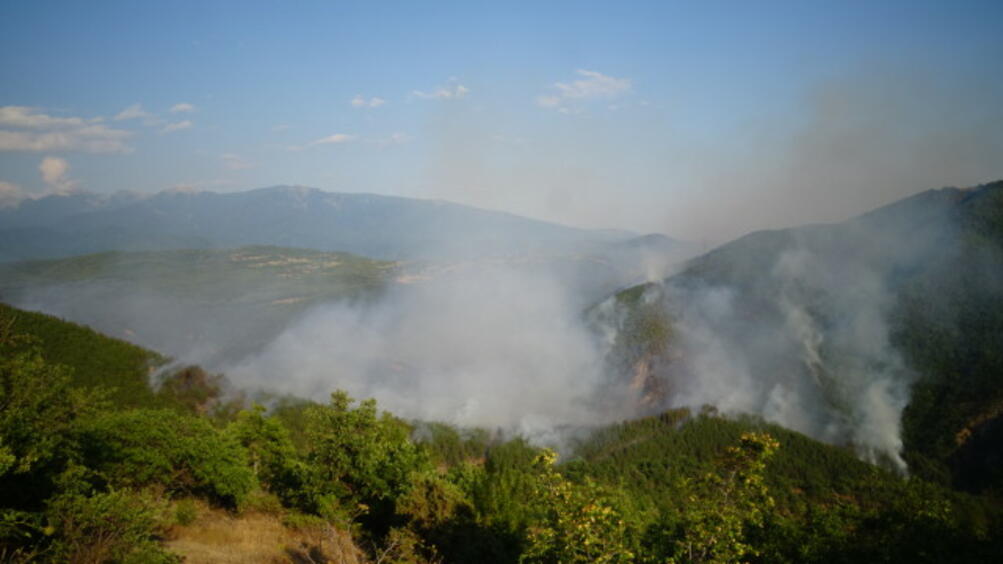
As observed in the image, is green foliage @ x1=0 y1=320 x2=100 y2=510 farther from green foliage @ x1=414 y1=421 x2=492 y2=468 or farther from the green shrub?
green foliage @ x1=414 y1=421 x2=492 y2=468

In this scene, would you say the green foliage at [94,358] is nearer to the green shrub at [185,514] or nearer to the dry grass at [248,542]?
the green shrub at [185,514]

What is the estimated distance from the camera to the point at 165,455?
30250mm

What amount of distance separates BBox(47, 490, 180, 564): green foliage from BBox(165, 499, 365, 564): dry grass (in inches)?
288

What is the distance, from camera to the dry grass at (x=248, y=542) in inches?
914

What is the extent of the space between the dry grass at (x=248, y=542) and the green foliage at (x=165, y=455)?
7.63 feet

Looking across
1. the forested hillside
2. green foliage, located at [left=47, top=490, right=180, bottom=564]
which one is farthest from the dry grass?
green foliage, located at [left=47, top=490, right=180, bottom=564]

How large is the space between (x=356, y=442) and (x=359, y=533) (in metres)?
5.87

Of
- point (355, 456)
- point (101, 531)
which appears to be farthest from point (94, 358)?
point (101, 531)

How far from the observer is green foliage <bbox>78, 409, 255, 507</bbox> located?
91.1ft

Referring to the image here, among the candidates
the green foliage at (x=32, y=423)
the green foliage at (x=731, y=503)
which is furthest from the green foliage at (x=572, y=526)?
the green foliage at (x=32, y=423)

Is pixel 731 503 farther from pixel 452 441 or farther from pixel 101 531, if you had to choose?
pixel 452 441

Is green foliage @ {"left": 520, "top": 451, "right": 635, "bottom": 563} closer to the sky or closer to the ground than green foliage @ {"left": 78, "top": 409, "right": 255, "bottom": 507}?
closer to the sky

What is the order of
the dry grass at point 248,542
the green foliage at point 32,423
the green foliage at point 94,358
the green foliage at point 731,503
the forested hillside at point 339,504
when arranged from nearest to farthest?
the green foliage at point 731,503 < the forested hillside at point 339,504 < the green foliage at point 32,423 < the dry grass at point 248,542 < the green foliage at point 94,358

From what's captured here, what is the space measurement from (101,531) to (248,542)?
13662 mm
